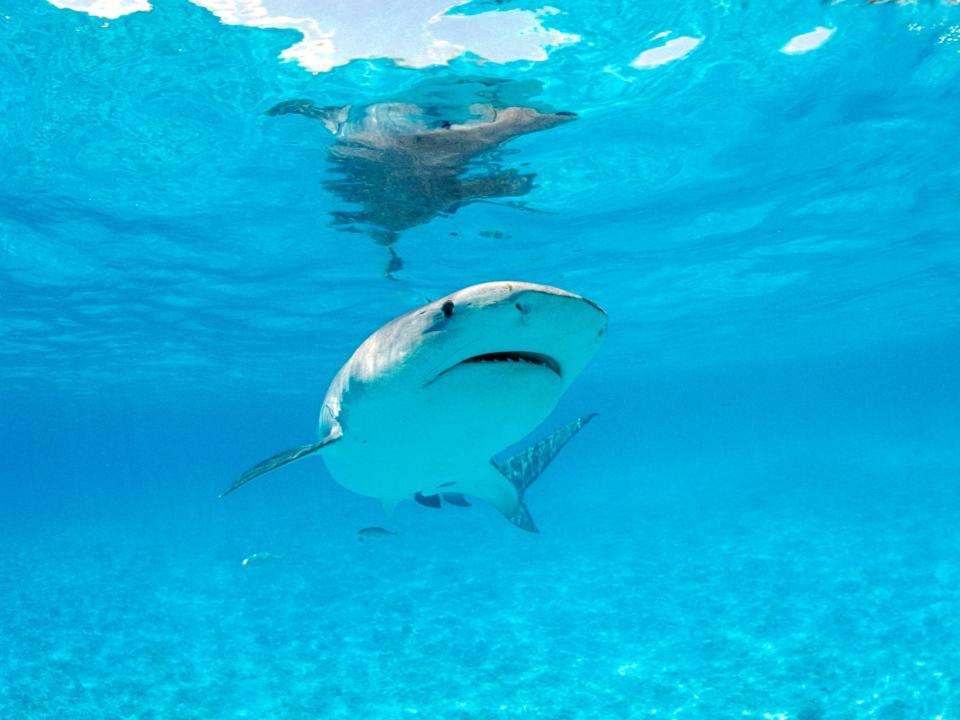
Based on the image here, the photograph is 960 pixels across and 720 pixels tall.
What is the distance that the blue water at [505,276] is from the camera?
9516 millimetres

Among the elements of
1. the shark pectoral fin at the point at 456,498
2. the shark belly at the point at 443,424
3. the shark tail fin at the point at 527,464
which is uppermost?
the shark tail fin at the point at 527,464

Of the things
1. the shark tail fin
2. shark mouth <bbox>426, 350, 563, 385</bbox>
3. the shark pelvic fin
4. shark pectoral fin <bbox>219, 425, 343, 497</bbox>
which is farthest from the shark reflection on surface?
shark mouth <bbox>426, 350, 563, 385</bbox>

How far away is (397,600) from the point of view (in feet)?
55.9

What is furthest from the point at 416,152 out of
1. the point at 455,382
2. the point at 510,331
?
the point at 510,331

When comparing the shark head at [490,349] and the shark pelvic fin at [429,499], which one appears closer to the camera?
the shark head at [490,349]

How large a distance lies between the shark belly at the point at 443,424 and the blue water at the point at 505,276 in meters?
5.93

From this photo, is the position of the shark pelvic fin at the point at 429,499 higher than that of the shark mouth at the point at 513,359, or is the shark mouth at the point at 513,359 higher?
the shark pelvic fin at the point at 429,499

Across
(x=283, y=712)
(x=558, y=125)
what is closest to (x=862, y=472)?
(x=558, y=125)

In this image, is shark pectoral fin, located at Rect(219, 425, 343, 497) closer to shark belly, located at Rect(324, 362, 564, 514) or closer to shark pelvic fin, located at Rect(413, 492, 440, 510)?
shark belly, located at Rect(324, 362, 564, 514)

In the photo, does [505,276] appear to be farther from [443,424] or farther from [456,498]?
[443,424]

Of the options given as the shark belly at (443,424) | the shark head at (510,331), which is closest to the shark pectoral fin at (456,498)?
the shark belly at (443,424)

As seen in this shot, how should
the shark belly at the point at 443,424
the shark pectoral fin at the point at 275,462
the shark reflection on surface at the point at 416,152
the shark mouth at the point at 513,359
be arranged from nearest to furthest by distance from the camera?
the shark mouth at the point at 513,359 → the shark belly at the point at 443,424 → the shark pectoral fin at the point at 275,462 → the shark reflection on surface at the point at 416,152

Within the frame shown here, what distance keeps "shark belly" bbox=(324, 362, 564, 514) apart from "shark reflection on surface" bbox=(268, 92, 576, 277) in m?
6.53

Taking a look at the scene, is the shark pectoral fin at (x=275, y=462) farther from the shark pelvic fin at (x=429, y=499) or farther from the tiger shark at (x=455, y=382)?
the shark pelvic fin at (x=429, y=499)
